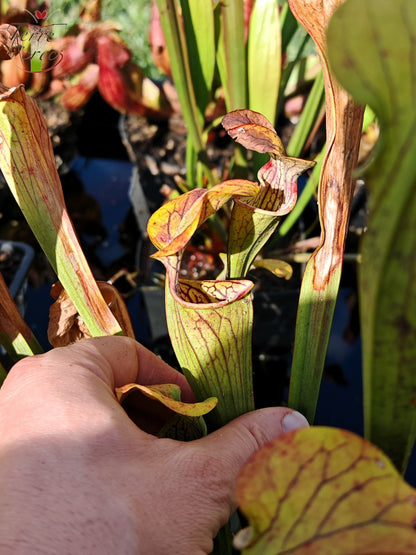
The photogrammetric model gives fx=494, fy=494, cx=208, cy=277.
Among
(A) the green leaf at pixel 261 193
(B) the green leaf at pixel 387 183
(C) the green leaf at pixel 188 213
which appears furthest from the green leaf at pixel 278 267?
(B) the green leaf at pixel 387 183

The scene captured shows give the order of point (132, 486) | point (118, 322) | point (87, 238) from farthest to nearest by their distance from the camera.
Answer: point (87, 238) < point (118, 322) < point (132, 486)

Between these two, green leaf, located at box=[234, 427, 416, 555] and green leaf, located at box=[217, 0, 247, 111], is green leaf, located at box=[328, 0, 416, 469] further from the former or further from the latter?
green leaf, located at box=[217, 0, 247, 111]

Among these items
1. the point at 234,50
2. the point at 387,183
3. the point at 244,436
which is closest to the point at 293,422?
the point at 244,436

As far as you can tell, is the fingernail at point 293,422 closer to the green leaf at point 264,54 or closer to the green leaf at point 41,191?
the green leaf at point 41,191

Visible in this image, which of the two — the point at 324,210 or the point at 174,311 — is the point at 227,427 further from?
the point at 324,210

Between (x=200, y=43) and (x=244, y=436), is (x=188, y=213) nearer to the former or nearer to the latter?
(x=244, y=436)

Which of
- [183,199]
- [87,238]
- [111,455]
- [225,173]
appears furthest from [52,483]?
[87,238]
